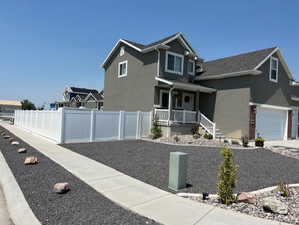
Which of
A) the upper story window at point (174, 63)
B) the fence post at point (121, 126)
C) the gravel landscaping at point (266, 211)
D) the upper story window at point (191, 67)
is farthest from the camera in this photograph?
the upper story window at point (191, 67)

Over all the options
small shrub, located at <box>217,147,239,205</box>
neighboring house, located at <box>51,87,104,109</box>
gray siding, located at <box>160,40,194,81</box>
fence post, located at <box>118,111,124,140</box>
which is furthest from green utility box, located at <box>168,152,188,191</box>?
neighboring house, located at <box>51,87,104,109</box>

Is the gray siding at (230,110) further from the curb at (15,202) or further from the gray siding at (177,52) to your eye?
the curb at (15,202)

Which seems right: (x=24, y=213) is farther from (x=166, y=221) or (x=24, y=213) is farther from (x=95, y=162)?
(x=95, y=162)

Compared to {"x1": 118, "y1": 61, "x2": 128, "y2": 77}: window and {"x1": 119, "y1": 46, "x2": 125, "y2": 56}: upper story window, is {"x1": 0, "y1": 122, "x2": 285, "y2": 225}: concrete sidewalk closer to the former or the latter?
{"x1": 118, "y1": 61, "x2": 128, "y2": 77}: window

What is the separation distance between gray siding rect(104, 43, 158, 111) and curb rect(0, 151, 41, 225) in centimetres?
1246

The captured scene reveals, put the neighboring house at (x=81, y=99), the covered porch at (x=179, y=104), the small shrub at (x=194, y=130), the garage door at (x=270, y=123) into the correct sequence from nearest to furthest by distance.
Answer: the covered porch at (x=179, y=104), the small shrub at (x=194, y=130), the garage door at (x=270, y=123), the neighboring house at (x=81, y=99)

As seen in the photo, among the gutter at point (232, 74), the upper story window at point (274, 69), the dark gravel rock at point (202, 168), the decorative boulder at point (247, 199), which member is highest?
the upper story window at point (274, 69)

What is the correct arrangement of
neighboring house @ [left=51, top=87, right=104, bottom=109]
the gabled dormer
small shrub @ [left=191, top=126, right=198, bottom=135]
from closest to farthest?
small shrub @ [left=191, top=126, right=198, bottom=135] < the gabled dormer < neighboring house @ [left=51, top=87, right=104, bottom=109]

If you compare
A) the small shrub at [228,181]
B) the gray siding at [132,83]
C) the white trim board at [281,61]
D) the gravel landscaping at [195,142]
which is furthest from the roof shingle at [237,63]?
the small shrub at [228,181]

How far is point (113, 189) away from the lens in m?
5.39

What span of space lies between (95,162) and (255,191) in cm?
553

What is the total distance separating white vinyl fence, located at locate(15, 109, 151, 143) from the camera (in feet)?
41.3

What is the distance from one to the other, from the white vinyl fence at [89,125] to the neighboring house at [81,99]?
15126 mm

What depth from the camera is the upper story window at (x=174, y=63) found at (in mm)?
18031
